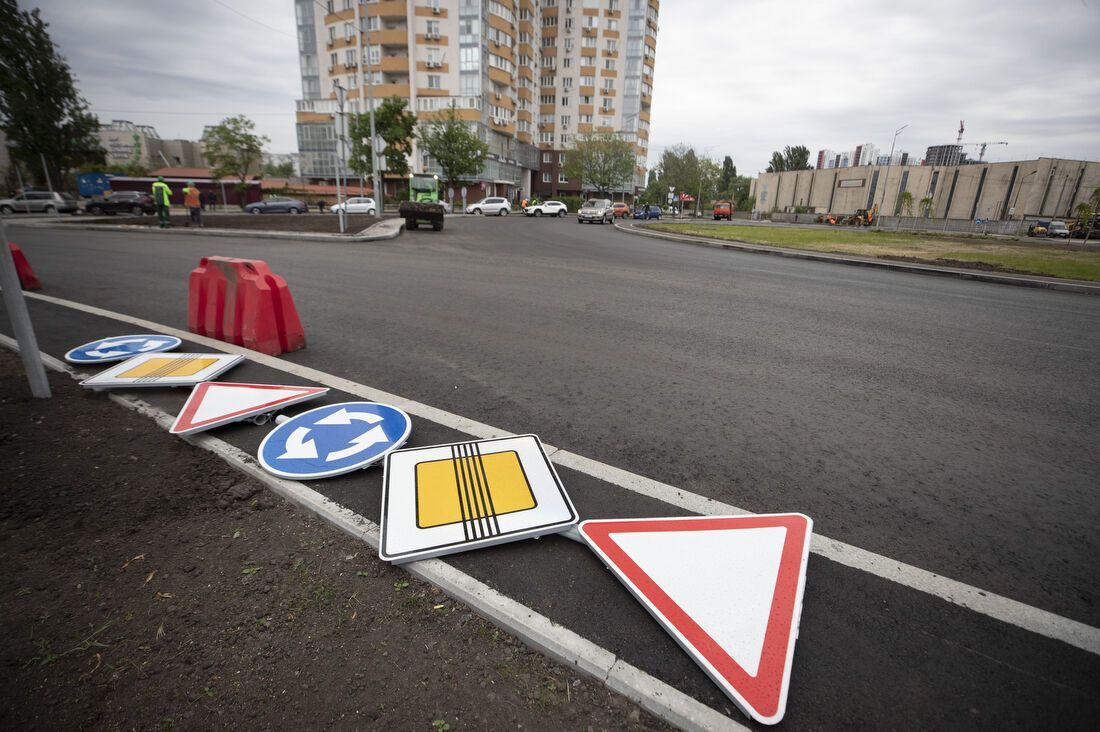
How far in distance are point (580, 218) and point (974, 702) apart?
139ft

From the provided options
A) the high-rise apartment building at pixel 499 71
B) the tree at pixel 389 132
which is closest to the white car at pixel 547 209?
the tree at pixel 389 132

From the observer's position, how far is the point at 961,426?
12.1 feet

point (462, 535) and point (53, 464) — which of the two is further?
point (53, 464)

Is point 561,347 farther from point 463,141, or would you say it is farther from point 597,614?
point 463,141

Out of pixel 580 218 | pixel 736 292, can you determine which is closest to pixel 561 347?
pixel 736 292

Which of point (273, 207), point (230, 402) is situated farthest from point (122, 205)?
point (230, 402)

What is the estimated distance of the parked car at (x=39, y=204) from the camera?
34750 millimetres

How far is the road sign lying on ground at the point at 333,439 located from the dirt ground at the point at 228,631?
25 cm

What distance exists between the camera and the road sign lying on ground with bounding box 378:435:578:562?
7.38ft

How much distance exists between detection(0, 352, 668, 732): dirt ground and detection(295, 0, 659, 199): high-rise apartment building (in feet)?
178

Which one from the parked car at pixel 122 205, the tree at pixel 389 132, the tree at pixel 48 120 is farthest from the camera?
the tree at pixel 389 132

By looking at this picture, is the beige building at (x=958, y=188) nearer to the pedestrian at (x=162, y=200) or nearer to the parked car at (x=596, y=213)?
the parked car at (x=596, y=213)

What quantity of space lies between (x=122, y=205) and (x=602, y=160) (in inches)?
2521


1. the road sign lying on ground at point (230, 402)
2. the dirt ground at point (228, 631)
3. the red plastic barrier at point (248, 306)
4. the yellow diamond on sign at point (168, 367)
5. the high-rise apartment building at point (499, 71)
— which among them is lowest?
the dirt ground at point (228, 631)
